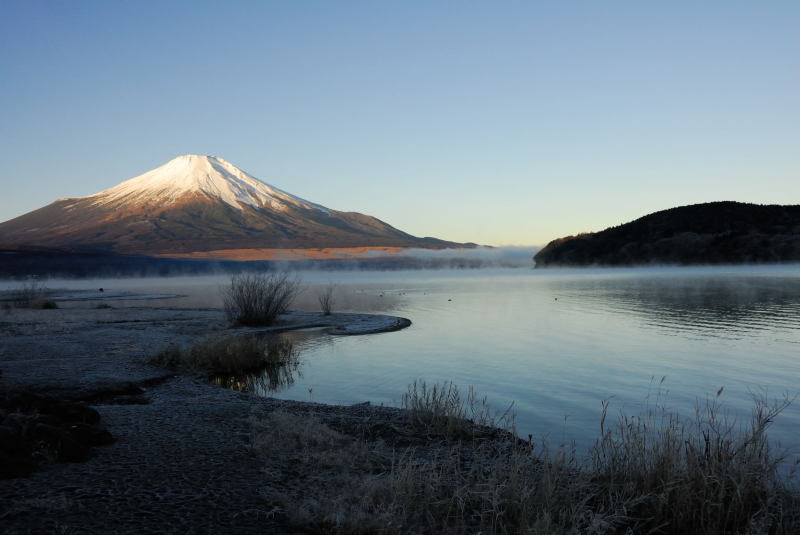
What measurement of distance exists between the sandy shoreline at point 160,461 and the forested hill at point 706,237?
106m

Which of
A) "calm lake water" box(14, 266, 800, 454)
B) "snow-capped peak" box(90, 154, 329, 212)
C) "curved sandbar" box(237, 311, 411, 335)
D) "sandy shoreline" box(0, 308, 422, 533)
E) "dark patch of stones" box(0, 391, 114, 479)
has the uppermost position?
"snow-capped peak" box(90, 154, 329, 212)

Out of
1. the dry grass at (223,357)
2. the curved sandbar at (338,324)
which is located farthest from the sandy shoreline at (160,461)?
the curved sandbar at (338,324)

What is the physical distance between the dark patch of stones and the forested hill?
109068mm

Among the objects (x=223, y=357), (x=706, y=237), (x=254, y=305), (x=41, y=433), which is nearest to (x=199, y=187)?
(x=706, y=237)

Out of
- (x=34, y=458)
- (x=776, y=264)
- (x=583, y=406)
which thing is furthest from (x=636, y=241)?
(x=34, y=458)

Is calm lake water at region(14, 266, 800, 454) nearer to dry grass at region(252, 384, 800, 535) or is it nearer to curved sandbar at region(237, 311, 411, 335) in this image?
curved sandbar at region(237, 311, 411, 335)

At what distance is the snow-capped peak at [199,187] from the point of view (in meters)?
165

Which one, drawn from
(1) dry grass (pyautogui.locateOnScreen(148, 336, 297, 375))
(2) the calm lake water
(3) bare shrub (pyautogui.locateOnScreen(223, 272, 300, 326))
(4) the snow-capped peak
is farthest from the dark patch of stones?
(4) the snow-capped peak

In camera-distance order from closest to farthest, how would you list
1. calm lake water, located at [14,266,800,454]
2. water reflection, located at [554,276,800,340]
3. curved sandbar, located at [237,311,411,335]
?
calm lake water, located at [14,266,800,454]
water reflection, located at [554,276,800,340]
curved sandbar, located at [237,311,411,335]

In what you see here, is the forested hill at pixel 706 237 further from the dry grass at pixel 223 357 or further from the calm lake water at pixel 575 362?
the dry grass at pixel 223 357

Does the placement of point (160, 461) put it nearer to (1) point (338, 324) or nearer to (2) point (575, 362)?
(2) point (575, 362)

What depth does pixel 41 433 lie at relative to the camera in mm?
6168

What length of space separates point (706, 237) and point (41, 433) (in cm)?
11472

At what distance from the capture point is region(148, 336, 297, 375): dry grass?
14281 millimetres
